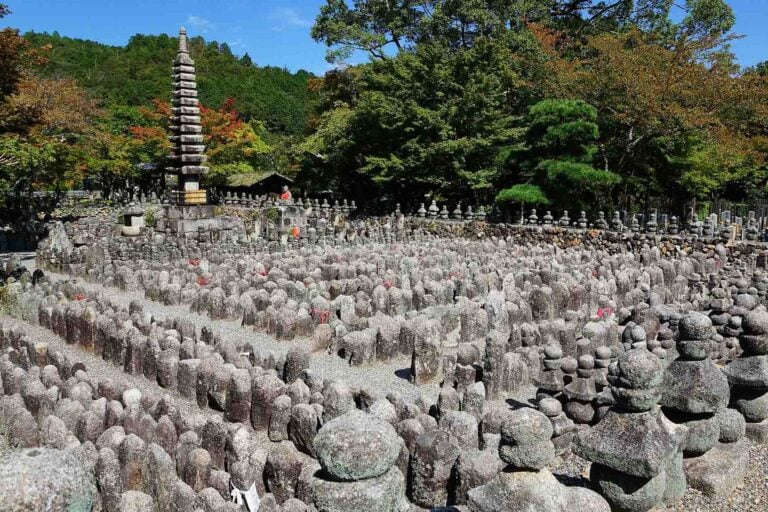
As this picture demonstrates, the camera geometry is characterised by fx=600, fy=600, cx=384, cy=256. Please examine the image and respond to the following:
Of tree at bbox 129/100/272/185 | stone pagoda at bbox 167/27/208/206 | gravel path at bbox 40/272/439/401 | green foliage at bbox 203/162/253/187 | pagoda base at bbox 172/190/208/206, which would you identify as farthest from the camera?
green foliage at bbox 203/162/253/187

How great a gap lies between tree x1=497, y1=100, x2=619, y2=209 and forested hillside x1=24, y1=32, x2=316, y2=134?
25.3m

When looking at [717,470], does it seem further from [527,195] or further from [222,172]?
[222,172]

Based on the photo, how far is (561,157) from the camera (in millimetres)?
19578

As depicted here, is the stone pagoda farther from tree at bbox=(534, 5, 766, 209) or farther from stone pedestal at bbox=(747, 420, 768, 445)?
stone pedestal at bbox=(747, 420, 768, 445)

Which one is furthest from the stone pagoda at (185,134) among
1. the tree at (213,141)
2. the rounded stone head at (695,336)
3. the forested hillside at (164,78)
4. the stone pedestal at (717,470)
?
the forested hillside at (164,78)

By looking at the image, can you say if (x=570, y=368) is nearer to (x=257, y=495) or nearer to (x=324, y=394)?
(x=324, y=394)

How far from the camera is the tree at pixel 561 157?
18.9 metres

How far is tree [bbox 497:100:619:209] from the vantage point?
745 inches

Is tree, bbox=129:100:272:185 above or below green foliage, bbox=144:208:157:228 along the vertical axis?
above

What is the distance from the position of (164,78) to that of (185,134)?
36052mm

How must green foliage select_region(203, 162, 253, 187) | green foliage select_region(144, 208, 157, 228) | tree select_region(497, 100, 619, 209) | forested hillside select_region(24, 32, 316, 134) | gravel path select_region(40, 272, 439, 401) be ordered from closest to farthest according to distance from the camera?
gravel path select_region(40, 272, 439, 401), tree select_region(497, 100, 619, 209), green foliage select_region(144, 208, 157, 228), green foliage select_region(203, 162, 253, 187), forested hillside select_region(24, 32, 316, 134)

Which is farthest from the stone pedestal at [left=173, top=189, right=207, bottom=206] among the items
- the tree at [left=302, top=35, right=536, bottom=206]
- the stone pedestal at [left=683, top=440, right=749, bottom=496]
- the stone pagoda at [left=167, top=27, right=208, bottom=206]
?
the stone pedestal at [left=683, top=440, right=749, bottom=496]

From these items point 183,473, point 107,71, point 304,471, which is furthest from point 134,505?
point 107,71

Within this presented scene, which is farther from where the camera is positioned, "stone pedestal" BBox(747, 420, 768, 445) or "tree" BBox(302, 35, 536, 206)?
"tree" BBox(302, 35, 536, 206)
